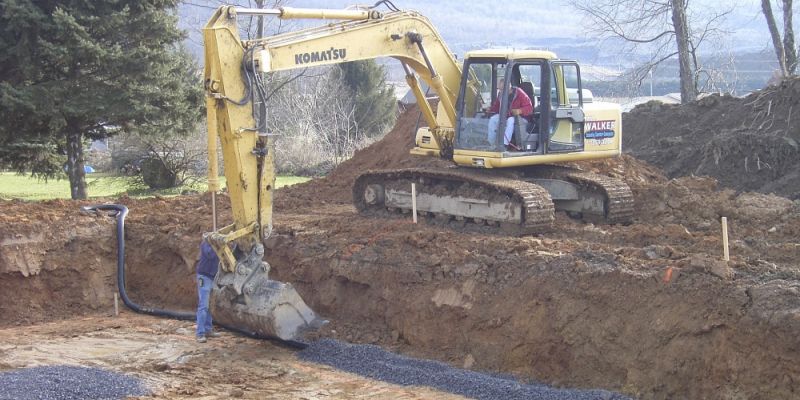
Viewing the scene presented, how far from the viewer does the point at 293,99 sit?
40.3 metres

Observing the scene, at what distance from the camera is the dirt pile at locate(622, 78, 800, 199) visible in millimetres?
17156

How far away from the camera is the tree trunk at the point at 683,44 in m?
23.4

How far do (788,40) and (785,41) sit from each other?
7 centimetres

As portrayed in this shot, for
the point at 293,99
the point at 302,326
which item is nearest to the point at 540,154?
the point at 302,326

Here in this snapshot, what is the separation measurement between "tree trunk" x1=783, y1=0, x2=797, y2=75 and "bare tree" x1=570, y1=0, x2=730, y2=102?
2283 millimetres

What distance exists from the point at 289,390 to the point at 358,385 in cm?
71

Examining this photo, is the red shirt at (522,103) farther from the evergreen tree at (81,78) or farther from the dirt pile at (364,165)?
the evergreen tree at (81,78)

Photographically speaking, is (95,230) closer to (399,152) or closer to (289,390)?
(289,390)

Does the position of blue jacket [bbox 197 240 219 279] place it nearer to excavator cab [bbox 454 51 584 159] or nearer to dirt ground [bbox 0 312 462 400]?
dirt ground [bbox 0 312 462 400]

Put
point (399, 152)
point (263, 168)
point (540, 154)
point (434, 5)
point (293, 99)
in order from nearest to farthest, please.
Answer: point (263, 168), point (540, 154), point (399, 152), point (293, 99), point (434, 5)

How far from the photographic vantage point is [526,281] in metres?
10.4

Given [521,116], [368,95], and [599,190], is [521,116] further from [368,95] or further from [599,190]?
[368,95]

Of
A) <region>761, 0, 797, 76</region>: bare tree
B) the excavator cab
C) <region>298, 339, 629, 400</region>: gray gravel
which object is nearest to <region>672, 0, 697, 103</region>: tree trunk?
<region>761, 0, 797, 76</region>: bare tree

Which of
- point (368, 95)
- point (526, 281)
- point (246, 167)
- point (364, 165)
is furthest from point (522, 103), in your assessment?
point (368, 95)
